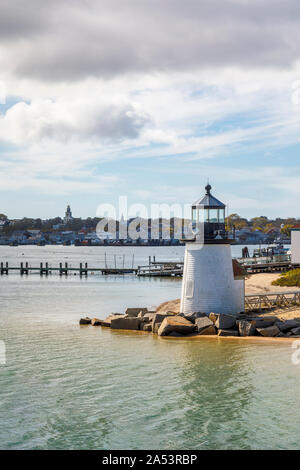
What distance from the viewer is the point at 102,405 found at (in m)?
13.0

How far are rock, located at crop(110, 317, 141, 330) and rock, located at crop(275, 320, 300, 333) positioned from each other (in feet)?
18.7

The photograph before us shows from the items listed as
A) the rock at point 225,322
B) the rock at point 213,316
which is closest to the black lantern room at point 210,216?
the rock at point 213,316

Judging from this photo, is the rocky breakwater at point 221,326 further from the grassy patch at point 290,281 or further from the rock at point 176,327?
the grassy patch at point 290,281

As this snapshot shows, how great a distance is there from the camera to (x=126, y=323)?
23.8 meters

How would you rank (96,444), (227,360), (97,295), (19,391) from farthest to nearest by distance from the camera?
(97,295)
(227,360)
(19,391)
(96,444)

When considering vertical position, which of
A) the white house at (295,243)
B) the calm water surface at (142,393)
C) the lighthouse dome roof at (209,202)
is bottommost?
the calm water surface at (142,393)

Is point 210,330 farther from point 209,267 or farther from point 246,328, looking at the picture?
point 209,267

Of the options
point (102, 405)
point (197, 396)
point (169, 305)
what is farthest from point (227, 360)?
point (169, 305)

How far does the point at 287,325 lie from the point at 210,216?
5284 millimetres

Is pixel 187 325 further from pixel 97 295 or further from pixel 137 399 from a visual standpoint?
pixel 97 295

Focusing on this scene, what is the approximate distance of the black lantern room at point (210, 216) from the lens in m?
23.0

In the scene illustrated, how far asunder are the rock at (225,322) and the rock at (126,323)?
3625 millimetres

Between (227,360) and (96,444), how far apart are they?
7589mm
